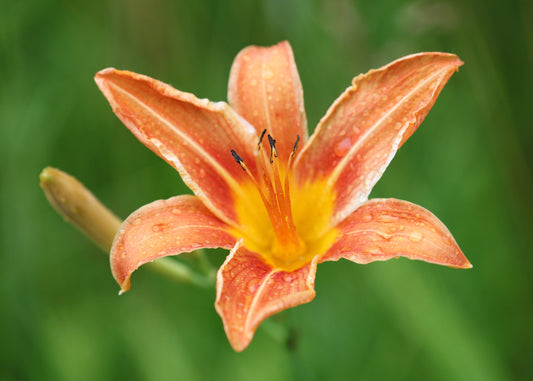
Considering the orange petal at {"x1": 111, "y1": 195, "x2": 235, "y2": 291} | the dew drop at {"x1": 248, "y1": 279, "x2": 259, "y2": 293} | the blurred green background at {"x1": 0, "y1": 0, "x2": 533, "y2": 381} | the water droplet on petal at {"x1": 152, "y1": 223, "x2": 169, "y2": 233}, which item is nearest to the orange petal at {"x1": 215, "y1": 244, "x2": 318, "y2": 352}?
the dew drop at {"x1": 248, "y1": 279, "x2": 259, "y2": 293}

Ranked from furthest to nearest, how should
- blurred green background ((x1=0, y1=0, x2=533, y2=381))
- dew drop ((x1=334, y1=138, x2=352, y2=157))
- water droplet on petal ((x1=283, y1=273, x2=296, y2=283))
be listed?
blurred green background ((x1=0, y1=0, x2=533, y2=381)), dew drop ((x1=334, y1=138, x2=352, y2=157)), water droplet on petal ((x1=283, y1=273, x2=296, y2=283))

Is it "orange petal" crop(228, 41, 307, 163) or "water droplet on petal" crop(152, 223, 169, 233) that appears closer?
"water droplet on petal" crop(152, 223, 169, 233)

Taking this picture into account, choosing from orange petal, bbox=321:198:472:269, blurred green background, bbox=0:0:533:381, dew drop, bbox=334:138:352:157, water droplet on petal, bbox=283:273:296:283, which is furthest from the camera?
blurred green background, bbox=0:0:533:381

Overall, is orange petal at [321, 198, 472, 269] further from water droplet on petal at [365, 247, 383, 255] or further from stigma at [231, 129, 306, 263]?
stigma at [231, 129, 306, 263]

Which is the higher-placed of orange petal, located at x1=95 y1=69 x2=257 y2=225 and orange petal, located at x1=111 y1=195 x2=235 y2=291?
orange petal, located at x1=95 y1=69 x2=257 y2=225

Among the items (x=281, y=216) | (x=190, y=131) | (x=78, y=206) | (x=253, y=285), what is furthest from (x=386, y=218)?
(x=78, y=206)

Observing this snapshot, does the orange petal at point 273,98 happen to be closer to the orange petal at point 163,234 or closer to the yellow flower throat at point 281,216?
the yellow flower throat at point 281,216

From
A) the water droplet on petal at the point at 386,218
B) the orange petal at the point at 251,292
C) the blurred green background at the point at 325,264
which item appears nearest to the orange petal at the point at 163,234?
the orange petal at the point at 251,292

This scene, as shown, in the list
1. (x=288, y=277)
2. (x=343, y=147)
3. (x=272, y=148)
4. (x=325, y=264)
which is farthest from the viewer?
(x=325, y=264)

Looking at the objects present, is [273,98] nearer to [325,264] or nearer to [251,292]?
[251,292]
